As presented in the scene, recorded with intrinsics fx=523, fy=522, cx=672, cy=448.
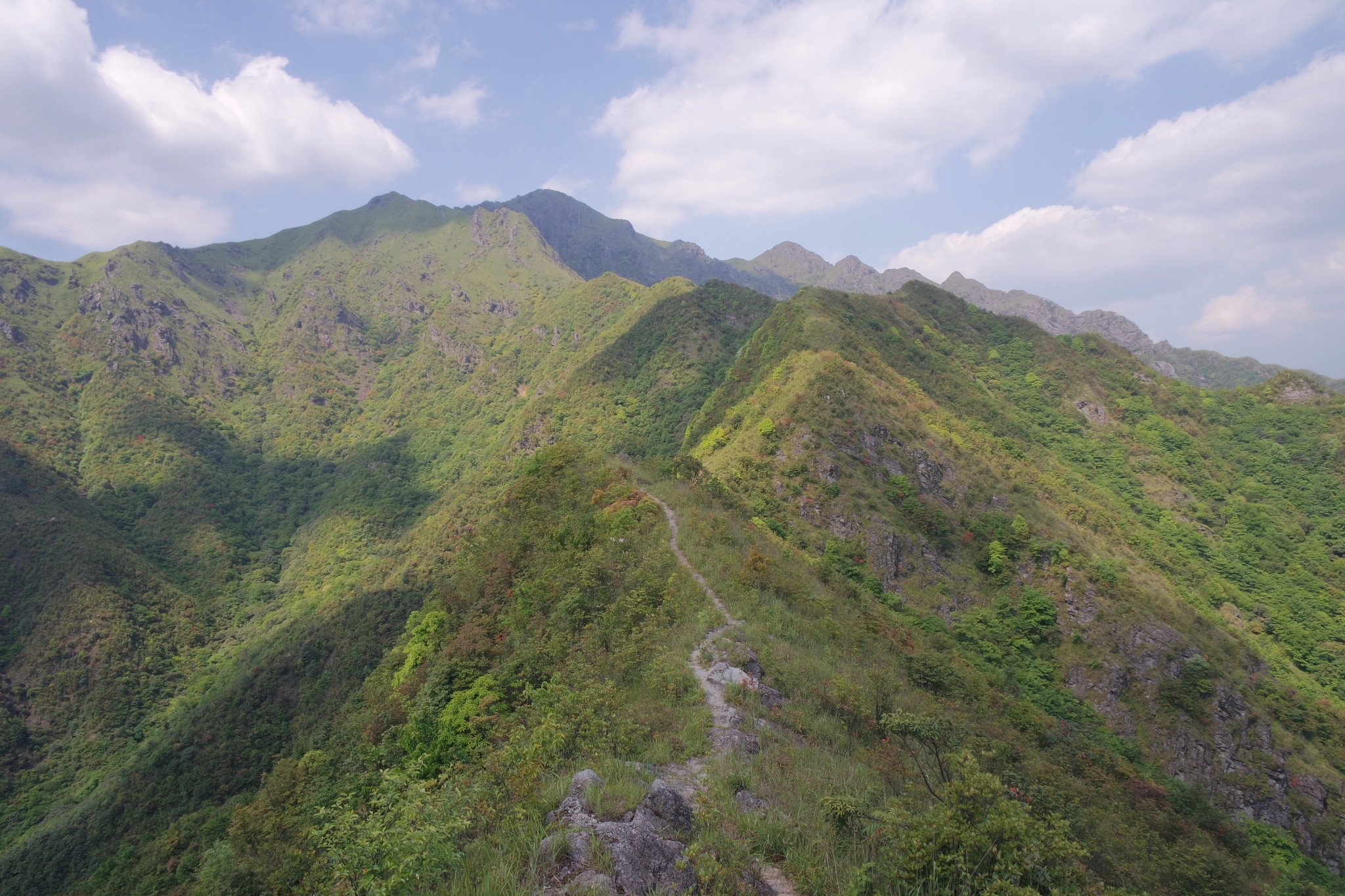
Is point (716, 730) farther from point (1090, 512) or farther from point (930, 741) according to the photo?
point (1090, 512)

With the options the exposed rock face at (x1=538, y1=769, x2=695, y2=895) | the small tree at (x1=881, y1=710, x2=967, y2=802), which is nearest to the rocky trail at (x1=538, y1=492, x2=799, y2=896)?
the exposed rock face at (x1=538, y1=769, x2=695, y2=895)

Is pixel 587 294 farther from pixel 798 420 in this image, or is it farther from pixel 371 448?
pixel 798 420

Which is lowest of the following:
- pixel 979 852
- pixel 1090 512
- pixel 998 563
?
pixel 998 563

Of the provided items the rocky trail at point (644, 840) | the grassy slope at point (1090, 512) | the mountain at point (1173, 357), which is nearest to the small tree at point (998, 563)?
the grassy slope at point (1090, 512)

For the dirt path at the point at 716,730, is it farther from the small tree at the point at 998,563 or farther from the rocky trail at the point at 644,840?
the small tree at the point at 998,563

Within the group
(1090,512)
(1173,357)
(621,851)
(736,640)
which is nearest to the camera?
(621,851)

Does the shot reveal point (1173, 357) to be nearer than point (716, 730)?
No

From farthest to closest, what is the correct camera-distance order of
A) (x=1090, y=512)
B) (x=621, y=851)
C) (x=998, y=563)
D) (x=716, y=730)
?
(x=1090, y=512), (x=998, y=563), (x=716, y=730), (x=621, y=851)

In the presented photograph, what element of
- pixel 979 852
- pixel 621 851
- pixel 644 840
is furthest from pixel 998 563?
pixel 621 851
